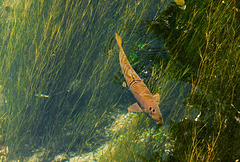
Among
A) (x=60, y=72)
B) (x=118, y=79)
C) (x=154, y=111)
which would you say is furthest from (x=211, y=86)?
(x=60, y=72)

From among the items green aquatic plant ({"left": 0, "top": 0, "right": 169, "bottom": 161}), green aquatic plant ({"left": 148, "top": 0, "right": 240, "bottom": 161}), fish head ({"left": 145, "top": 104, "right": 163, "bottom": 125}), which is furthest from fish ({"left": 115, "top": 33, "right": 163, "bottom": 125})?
green aquatic plant ({"left": 0, "top": 0, "right": 169, "bottom": 161})

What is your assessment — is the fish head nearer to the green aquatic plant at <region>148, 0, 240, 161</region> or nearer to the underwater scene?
the underwater scene

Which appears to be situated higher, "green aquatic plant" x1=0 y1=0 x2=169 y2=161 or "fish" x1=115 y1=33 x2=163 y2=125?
"fish" x1=115 y1=33 x2=163 y2=125

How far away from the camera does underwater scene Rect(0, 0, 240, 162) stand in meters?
2.57

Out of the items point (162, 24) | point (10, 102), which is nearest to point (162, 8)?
point (162, 24)

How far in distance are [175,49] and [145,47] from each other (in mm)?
674

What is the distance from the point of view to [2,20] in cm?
554

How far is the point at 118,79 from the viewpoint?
3.97 metres

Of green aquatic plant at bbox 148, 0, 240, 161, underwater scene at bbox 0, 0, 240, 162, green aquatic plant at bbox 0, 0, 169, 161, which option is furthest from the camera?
green aquatic plant at bbox 0, 0, 169, 161

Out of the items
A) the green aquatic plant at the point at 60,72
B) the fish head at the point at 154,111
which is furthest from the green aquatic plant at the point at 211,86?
the green aquatic plant at the point at 60,72

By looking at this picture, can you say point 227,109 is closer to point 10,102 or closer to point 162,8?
point 162,8

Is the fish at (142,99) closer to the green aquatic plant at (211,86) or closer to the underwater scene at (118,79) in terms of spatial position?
the underwater scene at (118,79)

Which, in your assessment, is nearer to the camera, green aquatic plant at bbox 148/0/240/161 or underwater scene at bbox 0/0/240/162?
green aquatic plant at bbox 148/0/240/161

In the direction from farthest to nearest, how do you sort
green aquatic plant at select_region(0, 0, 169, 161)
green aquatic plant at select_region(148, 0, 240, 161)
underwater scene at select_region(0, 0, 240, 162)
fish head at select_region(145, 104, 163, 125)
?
green aquatic plant at select_region(0, 0, 169, 161), underwater scene at select_region(0, 0, 240, 162), green aquatic plant at select_region(148, 0, 240, 161), fish head at select_region(145, 104, 163, 125)
